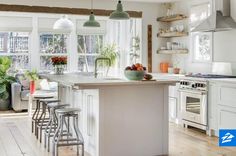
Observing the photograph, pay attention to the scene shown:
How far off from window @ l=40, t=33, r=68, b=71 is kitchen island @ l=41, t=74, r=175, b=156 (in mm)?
5515

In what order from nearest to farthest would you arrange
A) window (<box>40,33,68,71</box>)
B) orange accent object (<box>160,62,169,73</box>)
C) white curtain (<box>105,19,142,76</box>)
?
1. orange accent object (<box>160,62,169,73</box>)
2. white curtain (<box>105,19,142,76</box>)
3. window (<box>40,33,68,71</box>)

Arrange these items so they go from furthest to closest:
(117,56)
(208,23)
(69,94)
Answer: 1. (117,56)
2. (208,23)
3. (69,94)

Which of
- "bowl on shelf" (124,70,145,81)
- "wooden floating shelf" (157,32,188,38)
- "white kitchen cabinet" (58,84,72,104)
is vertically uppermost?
"wooden floating shelf" (157,32,188,38)

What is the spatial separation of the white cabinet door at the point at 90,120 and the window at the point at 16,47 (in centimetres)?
539

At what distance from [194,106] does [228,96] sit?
0.97m

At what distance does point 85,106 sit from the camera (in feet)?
16.5

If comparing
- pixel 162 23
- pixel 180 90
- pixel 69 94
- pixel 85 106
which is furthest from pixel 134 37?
pixel 85 106

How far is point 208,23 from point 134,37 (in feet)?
9.78

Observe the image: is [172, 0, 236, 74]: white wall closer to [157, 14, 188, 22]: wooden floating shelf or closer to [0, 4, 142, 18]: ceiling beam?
[157, 14, 188, 22]: wooden floating shelf

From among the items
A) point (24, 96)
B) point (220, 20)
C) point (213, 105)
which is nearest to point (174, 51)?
point (220, 20)

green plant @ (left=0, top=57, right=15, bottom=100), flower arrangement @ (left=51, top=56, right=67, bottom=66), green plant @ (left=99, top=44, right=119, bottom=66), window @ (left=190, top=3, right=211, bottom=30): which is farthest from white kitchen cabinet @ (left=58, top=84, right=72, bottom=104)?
green plant @ (left=99, top=44, right=119, bottom=66)

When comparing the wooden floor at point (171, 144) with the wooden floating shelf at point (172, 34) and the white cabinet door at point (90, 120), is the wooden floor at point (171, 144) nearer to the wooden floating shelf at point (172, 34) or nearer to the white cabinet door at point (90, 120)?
the white cabinet door at point (90, 120)

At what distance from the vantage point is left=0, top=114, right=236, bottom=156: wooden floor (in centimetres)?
496

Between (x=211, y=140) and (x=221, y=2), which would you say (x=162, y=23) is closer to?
(x=221, y=2)
